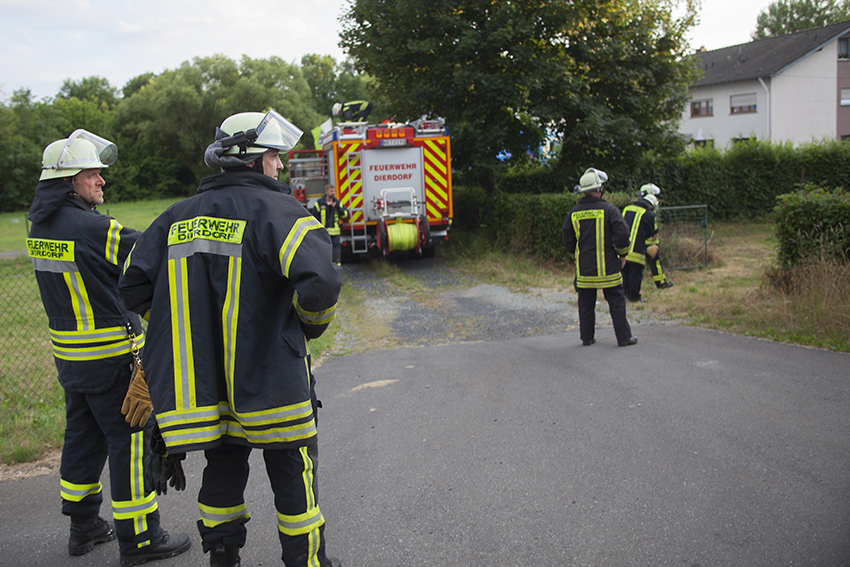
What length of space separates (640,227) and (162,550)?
8.44 meters

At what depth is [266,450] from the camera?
252 centimetres

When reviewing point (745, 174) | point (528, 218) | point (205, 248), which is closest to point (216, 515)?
point (205, 248)

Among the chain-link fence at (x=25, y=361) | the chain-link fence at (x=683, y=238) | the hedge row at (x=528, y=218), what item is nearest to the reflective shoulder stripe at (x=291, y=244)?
the chain-link fence at (x=25, y=361)

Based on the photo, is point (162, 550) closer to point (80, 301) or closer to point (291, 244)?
point (80, 301)

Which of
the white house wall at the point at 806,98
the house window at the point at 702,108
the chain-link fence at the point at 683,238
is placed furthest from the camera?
the house window at the point at 702,108

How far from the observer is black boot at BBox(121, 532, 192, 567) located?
10.2ft

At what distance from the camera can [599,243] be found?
7062 millimetres

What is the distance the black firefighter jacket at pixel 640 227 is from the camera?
9.88m

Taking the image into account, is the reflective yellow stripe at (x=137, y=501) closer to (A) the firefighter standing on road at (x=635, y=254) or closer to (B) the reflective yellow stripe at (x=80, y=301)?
(B) the reflective yellow stripe at (x=80, y=301)

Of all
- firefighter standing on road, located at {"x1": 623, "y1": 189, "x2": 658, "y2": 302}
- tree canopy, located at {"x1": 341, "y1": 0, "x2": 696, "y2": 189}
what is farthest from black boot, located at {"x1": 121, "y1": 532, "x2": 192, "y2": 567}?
tree canopy, located at {"x1": 341, "y1": 0, "x2": 696, "y2": 189}

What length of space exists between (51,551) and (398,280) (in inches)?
374

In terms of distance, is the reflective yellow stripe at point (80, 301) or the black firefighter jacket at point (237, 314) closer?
the black firefighter jacket at point (237, 314)

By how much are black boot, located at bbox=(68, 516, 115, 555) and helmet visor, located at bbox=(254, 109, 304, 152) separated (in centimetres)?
211

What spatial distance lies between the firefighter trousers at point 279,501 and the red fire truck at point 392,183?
10.4 m
